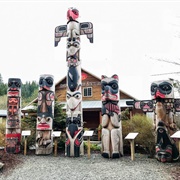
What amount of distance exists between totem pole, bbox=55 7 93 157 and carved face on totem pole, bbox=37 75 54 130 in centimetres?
85

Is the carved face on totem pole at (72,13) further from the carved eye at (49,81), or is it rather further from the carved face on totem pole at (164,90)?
the carved face on totem pole at (164,90)

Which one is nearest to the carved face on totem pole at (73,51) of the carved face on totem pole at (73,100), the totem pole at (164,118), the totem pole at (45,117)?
the totem pole at (45,117)

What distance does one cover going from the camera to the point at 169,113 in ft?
24.2

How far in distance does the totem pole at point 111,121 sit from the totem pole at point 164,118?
1410 millimetres

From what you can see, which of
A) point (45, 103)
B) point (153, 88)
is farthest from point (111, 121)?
point (45, 103)

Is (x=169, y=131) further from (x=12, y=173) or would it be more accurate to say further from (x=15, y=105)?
(x=15, y=105)

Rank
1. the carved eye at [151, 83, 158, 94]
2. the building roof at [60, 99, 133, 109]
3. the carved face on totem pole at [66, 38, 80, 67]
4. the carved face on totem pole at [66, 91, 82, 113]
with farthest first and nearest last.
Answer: the building roof at [60, 99, 133, 109]
the carved face on totem pole at [66, 38, 80, 67]
the carved face on totem pole at [66, 91, 82, 113]
the carved eye at [151, 83, 158, 94]

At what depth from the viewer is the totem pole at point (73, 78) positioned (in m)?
8.41

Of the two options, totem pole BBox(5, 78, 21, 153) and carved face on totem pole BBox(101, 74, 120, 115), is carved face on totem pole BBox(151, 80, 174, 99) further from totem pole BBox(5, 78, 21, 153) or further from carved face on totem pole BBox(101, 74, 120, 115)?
totem pole BBox(5, 78, 21, 153)

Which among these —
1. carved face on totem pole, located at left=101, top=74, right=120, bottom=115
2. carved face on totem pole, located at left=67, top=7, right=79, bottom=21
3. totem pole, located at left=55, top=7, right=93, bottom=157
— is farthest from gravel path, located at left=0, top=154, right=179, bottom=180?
carved face on totem pole, located at left=67, top=7, right=79, bottom=21

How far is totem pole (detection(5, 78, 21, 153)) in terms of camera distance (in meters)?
8.99

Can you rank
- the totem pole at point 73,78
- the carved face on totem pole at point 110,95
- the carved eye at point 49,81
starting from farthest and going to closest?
the carved eye at point 49,81, the totem pole at point 73,78, the carved face on totem pole at point 110,95

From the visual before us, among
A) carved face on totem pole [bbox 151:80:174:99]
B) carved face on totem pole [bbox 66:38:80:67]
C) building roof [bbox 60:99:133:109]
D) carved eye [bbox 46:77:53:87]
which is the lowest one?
building roof [bbox 60:99:133:109]

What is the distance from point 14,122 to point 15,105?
30.2 inches
